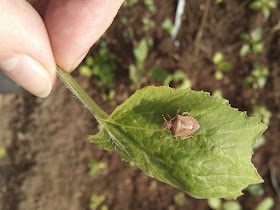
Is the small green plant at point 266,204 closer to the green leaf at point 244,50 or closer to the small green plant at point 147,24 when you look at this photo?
the green leaf at point 244,50

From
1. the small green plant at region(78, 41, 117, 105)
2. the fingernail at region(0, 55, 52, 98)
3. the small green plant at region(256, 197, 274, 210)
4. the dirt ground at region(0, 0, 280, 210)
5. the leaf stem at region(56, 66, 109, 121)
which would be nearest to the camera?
the leaf stem at region(56, 66, 109, 121)

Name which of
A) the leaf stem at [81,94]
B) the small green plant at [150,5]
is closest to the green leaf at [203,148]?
the leaf stem at [81,94]

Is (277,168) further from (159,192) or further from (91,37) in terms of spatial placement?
(91,37)

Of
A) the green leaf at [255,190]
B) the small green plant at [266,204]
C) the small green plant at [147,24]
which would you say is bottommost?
the small green plant at [266,204]

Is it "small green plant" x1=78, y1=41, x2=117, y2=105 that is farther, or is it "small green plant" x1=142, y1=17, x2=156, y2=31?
"small green plant" x1=142, y1=17, x2=156, y2=31

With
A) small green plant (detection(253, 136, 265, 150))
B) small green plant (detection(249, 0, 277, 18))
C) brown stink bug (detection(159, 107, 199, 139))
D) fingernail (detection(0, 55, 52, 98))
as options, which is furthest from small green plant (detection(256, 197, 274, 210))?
fingernail (detection(0, 55, 52, 98))

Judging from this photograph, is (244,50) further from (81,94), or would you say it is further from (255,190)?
(81,94)

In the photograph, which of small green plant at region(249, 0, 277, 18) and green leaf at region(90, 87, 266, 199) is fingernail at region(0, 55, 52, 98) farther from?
small green plant at region(249, 0, 277, 18)

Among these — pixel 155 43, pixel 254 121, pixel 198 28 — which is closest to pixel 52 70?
pixel 254 121
